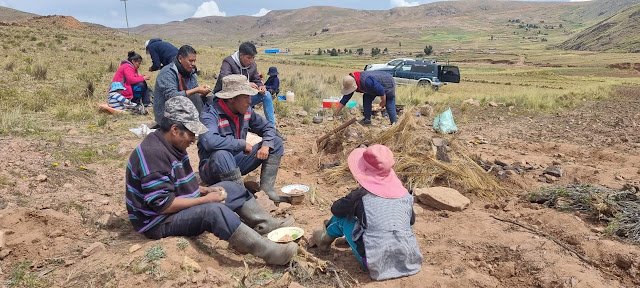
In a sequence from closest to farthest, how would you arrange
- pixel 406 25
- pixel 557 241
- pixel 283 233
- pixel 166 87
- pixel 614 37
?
pixel 557 241 < pixel 283 233 < pixel 166 87 < pixel 614 37 < pixel 406 25

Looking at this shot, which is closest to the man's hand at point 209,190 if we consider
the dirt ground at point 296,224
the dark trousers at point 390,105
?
the dirt ground at point 296,224

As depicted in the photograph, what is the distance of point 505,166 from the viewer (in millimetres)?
5426

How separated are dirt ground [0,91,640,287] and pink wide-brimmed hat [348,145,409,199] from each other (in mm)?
632

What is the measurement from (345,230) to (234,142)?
60.6 inches

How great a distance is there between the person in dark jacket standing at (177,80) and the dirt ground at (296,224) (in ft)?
3.26

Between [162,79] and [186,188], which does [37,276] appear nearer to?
[186,188]

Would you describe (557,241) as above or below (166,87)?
below

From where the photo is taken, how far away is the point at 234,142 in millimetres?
3936

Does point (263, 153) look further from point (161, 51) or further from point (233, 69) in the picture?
point (161, 51)

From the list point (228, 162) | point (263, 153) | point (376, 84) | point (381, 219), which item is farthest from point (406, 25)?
point (381, 219)

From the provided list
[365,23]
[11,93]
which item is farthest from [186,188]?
[365,23]

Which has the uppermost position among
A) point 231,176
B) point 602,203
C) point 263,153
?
point 263,153

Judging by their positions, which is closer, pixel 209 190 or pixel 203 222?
pixel 203 222

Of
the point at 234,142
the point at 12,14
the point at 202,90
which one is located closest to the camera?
the point at 234,142
